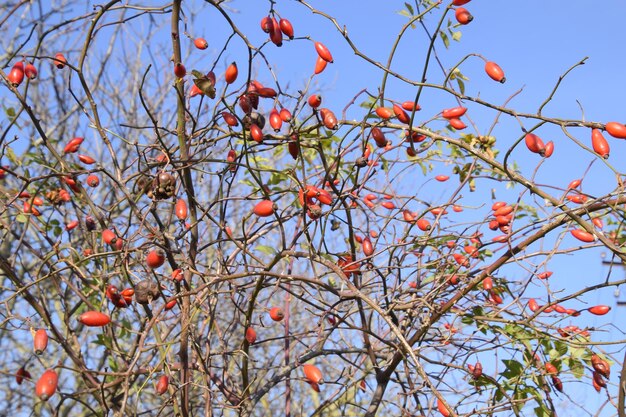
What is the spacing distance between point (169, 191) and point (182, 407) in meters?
0.52

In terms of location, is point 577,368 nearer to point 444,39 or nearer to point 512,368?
point 512,368

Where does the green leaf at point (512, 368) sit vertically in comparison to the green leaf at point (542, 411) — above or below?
above

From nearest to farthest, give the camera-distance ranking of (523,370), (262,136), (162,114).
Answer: (262,136)
(523,370)
(162,114)

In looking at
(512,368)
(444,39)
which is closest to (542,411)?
(512,368)

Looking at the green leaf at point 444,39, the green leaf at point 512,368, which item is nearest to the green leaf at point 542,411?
the green leaf at point 512,368

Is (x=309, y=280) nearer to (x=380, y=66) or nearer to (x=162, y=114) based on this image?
(x=380, y=66)

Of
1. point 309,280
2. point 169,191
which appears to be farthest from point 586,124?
point 169,191

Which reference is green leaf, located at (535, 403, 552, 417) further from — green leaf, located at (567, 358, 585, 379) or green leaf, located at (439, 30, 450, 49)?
green leaf, located at (439, 30, 450, 49)

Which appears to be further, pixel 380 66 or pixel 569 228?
pixel 569 228

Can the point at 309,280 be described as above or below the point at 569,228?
below

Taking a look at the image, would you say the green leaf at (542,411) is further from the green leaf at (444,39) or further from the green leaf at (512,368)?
the green leaf at (444,39)

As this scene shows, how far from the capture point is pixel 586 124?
64.1 inches

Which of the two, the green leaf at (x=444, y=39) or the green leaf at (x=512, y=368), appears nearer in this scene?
the green leaf at (x=444, y=39)

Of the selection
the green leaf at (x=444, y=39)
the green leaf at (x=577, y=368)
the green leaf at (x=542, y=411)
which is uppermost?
the green leaf at (x=444, y=39)
